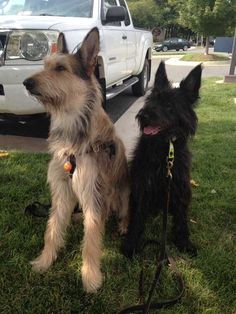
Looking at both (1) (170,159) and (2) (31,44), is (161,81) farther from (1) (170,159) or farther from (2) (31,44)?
(2) (31,44)

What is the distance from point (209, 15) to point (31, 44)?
25164mm

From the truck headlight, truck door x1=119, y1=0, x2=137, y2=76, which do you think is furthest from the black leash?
truck door x1=119, y1=0, x2=137, y2=76

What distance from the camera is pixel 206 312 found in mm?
2730

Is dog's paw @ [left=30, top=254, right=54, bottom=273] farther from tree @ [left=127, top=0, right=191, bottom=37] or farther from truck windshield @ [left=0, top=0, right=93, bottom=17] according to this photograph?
tree @ [left=127, top=0, right=191, bottom=37]

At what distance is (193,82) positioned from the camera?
9.93 feet

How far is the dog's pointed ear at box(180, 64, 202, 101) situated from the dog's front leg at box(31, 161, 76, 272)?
3.83 feet

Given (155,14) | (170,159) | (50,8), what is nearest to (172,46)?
(155,14)

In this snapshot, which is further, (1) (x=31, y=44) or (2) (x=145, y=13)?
(2) (x=145, y=13)

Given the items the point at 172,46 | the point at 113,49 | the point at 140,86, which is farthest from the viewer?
the point at 172,46

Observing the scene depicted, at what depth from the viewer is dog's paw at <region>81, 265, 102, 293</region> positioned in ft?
9.50

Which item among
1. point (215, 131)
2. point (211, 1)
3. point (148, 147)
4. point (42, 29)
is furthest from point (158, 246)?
point (211, 1)

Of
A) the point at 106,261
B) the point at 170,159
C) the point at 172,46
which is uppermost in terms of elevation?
the point at 170,159

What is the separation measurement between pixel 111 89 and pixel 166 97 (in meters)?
4.38

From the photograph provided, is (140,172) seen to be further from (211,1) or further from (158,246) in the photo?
(211,1)
